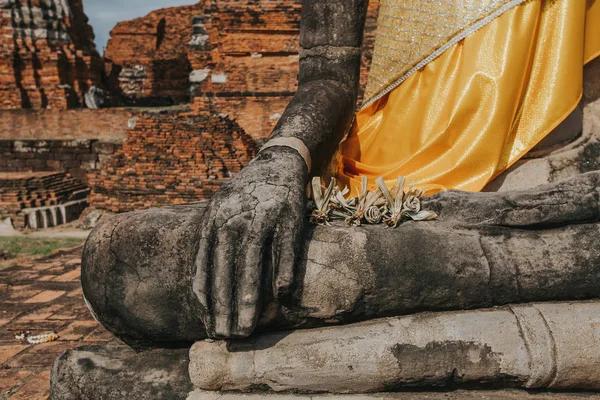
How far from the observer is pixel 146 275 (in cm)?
144

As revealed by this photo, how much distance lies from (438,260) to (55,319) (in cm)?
214

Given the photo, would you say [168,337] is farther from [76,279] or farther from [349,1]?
[76,279]

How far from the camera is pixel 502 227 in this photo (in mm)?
1526

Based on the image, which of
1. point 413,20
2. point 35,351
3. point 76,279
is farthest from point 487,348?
point 76,279

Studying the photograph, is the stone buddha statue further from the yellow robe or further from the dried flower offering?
the yellow robe

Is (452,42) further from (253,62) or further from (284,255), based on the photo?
(253,62)

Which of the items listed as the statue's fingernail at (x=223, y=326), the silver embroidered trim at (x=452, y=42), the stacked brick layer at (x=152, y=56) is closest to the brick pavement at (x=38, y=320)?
the statue's fingernail at (x=223, y=326)

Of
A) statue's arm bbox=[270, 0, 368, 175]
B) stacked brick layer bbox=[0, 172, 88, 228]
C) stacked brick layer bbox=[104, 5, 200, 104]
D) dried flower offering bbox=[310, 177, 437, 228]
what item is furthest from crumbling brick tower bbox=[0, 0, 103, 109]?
dried flower offering bbox=[310, 177, 437, 228]

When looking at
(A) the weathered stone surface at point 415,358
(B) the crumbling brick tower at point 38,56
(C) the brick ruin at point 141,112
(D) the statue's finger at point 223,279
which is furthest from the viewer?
(B) the crumbling brick tower at point 38,56

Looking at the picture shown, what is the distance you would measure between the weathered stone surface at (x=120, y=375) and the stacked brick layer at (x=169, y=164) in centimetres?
549

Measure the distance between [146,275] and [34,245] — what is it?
460 cm

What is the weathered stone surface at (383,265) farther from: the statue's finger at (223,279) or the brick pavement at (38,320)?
the brick pavement at (38,320)

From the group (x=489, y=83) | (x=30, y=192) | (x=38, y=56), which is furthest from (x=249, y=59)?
(x=489, y=83)

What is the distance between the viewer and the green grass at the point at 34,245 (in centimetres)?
499
